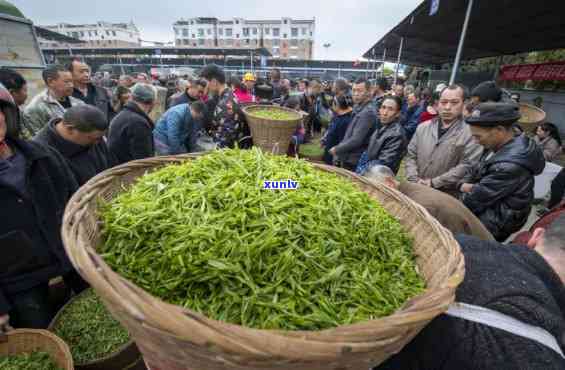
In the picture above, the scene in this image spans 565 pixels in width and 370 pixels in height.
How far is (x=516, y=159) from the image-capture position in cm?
239

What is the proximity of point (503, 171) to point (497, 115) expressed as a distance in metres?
0.50

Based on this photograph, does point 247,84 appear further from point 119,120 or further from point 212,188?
point 212,188

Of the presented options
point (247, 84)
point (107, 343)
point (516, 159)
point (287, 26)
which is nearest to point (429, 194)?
point (516, 159)

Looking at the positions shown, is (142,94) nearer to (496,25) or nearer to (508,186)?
(508,186)

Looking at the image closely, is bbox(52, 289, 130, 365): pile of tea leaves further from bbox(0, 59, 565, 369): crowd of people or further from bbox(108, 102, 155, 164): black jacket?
bbox(108, 102, 155, 164): black jacket

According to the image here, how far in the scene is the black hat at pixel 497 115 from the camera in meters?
2.43

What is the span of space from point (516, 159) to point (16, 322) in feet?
14.1

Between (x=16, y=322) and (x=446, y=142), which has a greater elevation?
(x=446, y=142)

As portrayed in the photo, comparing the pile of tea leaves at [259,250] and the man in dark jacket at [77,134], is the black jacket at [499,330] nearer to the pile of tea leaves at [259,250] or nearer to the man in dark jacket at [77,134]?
the pile of tea leaves at [259,250]

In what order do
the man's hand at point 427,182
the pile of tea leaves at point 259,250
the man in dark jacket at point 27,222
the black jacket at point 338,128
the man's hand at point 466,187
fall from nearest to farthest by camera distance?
the pile of tea leaves at point 259,250 < the man in dark jacket at point 27,222 < the man's hand at point 466,187 < the man's hand at point 427,182 < the black jacket at point 338,128

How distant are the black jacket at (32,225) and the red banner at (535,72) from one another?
16.4m

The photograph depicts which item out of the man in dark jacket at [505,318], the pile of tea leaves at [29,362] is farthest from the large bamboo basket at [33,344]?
the man in dark jacket at [505,318]

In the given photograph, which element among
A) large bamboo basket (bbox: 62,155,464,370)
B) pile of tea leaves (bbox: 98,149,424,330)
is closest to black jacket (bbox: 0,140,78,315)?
pile of tea leaves (bbox: 98,149,424,330)

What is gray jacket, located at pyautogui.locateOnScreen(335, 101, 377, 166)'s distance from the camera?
4.17 m
